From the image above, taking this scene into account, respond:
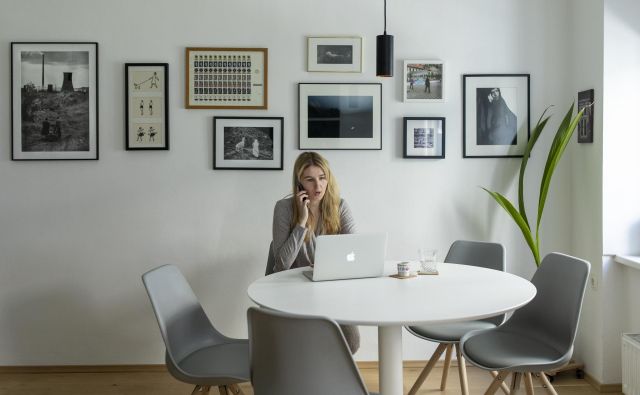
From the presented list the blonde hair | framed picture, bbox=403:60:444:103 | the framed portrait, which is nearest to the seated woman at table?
the blonde hair

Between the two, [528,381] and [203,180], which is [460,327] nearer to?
[528,381]

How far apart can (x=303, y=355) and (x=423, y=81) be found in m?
2.49

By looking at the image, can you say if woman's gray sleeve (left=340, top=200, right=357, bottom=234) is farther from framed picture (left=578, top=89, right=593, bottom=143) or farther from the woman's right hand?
framed picture (left=578, top=89, right=593, bottom=143)

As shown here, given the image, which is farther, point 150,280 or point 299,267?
point 299,267

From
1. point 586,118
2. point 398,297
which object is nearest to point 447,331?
point 398,297

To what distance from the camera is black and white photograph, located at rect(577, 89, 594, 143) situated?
11.9 feet

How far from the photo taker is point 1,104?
3.83m

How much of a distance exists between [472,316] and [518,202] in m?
2.00

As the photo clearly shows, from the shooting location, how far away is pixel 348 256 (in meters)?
2.61

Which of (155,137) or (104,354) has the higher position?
(155,137)

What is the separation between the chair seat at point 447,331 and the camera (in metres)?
3.04

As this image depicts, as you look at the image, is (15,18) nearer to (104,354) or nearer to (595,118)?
(104,354)

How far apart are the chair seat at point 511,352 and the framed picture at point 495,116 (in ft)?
4.61

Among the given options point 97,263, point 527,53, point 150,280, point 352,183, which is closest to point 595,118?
point 527,53
